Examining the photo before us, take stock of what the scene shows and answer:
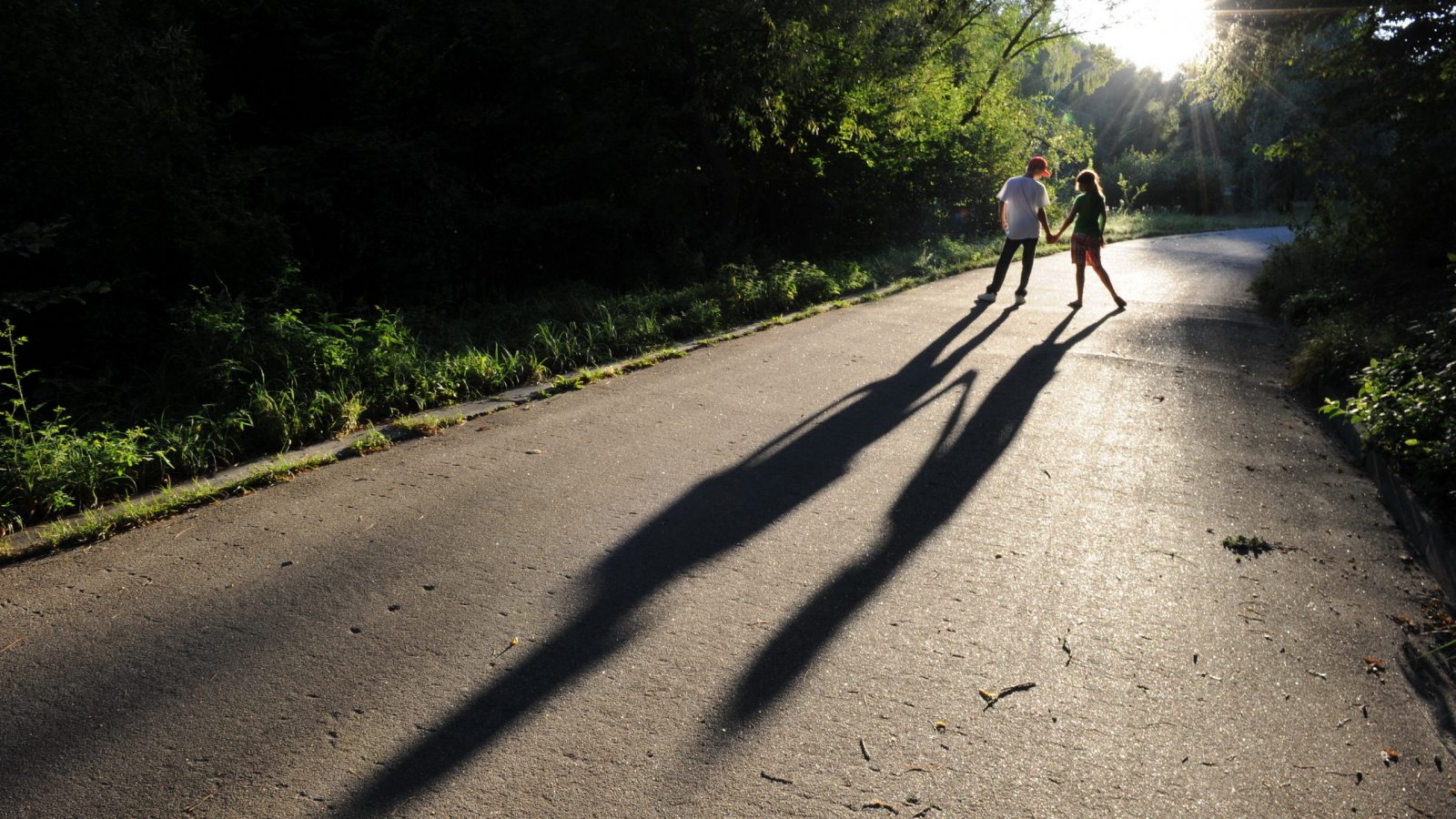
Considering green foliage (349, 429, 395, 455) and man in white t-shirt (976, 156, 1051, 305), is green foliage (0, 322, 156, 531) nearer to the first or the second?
green foliage (349, 429, 395, 455)

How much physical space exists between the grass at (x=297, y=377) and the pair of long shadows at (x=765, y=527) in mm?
2432

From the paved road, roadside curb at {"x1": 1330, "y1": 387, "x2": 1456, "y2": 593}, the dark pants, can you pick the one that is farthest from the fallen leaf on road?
the dark pants

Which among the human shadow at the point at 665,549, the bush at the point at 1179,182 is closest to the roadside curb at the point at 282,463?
the human shadow at the point at 665,549

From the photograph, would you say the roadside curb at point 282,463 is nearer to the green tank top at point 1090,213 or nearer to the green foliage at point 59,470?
the green foliage at point 59,470

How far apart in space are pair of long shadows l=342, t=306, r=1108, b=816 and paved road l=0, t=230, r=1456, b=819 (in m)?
0.02

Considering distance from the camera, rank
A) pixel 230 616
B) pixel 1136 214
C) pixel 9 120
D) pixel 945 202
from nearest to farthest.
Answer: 1. pixel 230 616
2. pixel 9 120
3. pixel 945 202
4. pixel 1136 214

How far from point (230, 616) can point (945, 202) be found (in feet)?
64.7

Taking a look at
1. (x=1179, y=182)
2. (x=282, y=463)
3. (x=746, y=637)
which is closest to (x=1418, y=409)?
(x=746, y=637)

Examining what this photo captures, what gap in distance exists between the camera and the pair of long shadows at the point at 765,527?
9.62ft

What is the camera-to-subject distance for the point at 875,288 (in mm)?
13258

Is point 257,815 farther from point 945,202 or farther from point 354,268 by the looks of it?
point 945,202

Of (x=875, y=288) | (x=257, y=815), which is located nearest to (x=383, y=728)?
(x=257, y=815)

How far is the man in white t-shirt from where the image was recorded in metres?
11.5

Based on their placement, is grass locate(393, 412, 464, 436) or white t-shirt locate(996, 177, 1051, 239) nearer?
grass locate(393, 412, 464, 436)
